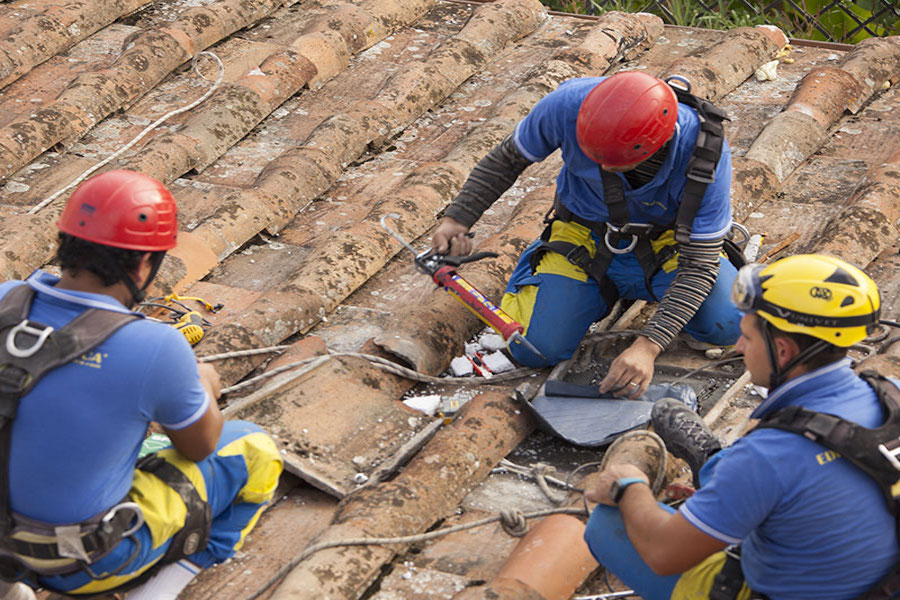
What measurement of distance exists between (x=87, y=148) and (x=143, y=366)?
11.2 ft

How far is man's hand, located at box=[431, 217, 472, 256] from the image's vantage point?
436 centimetres

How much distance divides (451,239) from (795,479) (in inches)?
88.7

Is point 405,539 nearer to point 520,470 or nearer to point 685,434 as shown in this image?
point 520,470

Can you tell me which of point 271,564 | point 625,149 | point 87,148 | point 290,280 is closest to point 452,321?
point 290,280

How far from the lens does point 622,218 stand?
13.7 feet

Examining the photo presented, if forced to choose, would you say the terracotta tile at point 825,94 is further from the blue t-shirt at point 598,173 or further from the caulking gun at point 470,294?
the caulking gun at point 470,294

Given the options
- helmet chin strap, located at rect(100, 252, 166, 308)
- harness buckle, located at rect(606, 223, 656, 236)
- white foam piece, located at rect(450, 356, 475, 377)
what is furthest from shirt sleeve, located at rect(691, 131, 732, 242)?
helmet chin strap, located at rect(100, 252, 166, 308)

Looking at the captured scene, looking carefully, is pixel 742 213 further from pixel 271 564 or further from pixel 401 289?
pixel 271 564

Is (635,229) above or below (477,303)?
above

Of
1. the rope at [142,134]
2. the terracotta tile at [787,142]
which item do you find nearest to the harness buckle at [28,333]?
the rope at [142,134]

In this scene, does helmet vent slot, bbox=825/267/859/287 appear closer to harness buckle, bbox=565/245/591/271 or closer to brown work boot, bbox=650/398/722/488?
brown work boot, bbox=650/398/722/488

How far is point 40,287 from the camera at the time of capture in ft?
8.71

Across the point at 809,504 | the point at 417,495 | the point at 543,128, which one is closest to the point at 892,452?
the point at 809,504

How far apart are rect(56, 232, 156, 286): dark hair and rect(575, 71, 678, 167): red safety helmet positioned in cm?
179
